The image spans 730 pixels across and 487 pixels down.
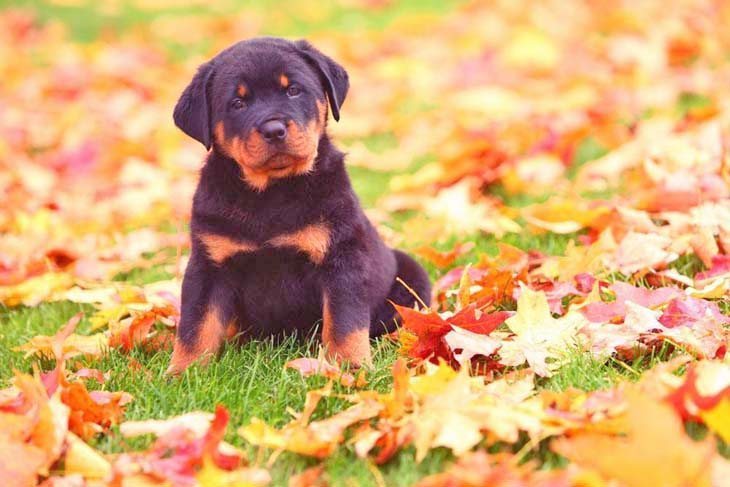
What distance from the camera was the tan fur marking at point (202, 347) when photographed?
3148 mm

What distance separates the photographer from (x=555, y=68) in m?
7.39

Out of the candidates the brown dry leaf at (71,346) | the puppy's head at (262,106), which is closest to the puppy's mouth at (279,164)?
the puppy's head at (262,106)

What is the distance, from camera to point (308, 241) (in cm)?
318

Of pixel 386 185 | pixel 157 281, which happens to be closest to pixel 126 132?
pixel 386 185

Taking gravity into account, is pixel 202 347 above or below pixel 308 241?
below

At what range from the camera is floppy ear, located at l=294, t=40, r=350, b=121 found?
3326mm

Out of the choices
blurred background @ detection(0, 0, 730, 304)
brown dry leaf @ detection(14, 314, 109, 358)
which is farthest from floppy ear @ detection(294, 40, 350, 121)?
blurred background @ detection(0, 0, 730, 304)

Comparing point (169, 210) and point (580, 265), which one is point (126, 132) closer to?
point (169, 210)

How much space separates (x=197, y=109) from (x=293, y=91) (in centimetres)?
33

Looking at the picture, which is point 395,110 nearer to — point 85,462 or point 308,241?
point 308,241

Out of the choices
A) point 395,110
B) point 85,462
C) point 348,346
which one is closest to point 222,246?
point 348,346

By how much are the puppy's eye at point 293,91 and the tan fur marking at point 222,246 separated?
50 centimetres

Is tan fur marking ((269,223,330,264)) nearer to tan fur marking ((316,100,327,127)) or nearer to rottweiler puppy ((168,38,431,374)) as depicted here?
rottweiler puppy ((168,38,431,374))

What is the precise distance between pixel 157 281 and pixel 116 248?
20.6 inches
